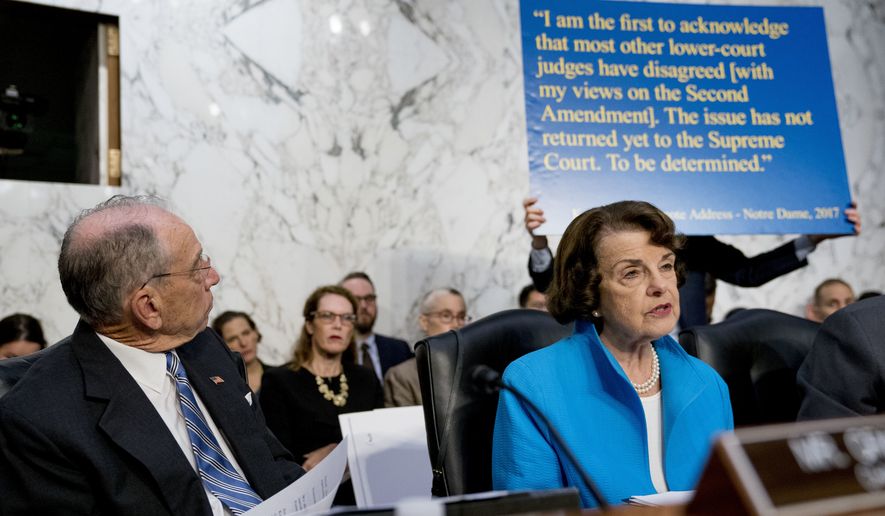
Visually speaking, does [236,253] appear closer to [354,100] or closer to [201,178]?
[201,178]

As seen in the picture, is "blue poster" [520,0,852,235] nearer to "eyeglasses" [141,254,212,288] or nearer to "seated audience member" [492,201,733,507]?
"seated audience member" [492,201,733,507]

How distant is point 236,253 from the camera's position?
512 cm

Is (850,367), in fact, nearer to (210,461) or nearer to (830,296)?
(210,461)

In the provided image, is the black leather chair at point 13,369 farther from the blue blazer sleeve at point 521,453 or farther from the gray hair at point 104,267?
the blue blazer sleeve at point 521,453

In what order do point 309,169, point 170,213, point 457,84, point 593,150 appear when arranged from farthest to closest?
point 457,84, point 309,169, point 593,150, point 170,213

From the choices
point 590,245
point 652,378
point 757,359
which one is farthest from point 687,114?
point 652,378

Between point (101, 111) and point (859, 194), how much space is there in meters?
5.66

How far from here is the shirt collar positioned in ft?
5.94

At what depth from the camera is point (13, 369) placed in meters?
1.73

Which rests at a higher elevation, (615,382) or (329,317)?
(329,317)

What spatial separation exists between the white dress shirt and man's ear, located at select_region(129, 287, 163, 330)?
0.07 metres

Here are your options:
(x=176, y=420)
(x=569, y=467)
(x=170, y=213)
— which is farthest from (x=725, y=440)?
(x=170, y=213)

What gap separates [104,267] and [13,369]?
28 centimetres

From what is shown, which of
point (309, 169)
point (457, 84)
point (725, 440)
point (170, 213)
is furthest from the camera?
point (457, 84)
